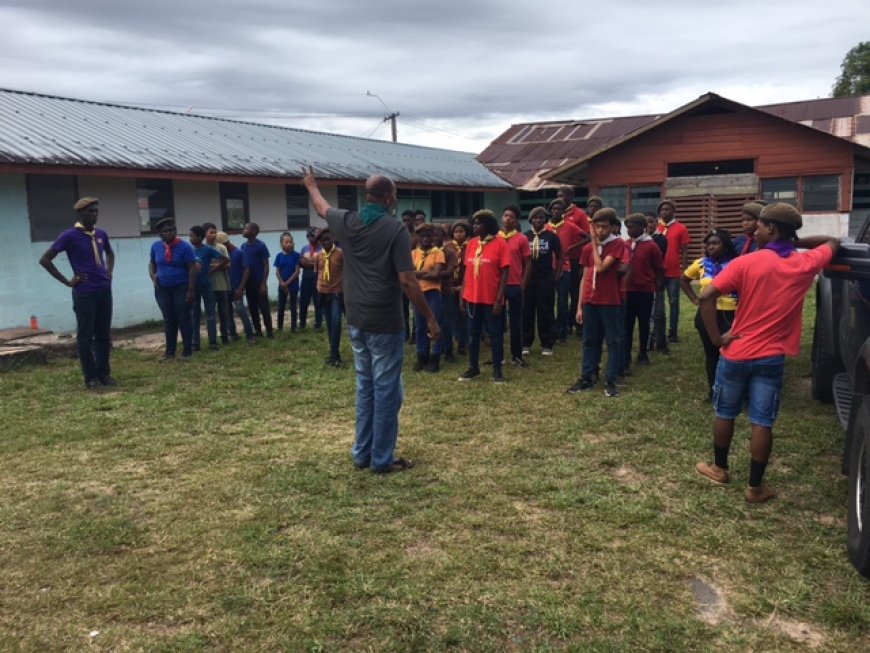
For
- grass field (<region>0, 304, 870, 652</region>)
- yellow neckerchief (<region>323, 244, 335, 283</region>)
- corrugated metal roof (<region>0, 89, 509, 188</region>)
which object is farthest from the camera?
corrugated metal roof (<region>0, 89, 509, 188</region>)

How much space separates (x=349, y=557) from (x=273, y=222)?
13.6 metres

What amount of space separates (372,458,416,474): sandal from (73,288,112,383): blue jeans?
13.9 ft

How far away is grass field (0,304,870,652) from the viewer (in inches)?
115

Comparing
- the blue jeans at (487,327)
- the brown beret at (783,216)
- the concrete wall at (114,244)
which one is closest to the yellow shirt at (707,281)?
the brown beret at (783,216)

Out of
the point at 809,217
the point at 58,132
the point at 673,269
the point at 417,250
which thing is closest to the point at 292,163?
the point at 58,132

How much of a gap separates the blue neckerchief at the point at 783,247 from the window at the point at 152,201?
11.9 metres

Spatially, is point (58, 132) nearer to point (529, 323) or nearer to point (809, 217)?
point (529, 323)

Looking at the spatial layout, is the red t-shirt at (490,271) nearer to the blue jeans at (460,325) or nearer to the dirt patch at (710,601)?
the blue jeans at (460,325)

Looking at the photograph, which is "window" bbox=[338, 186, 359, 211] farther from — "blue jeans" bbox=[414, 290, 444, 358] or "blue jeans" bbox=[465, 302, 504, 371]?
"blue jeans" bbox=[465, 302, 504, 371]

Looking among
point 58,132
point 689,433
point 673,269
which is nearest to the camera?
point 689,433

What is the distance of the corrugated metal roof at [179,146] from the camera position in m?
11.4

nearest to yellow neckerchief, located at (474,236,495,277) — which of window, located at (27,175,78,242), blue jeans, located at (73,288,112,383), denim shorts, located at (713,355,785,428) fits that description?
denim shorts, located at (713,355,785,428)

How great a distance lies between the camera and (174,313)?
897 cm

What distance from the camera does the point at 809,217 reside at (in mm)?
17047
